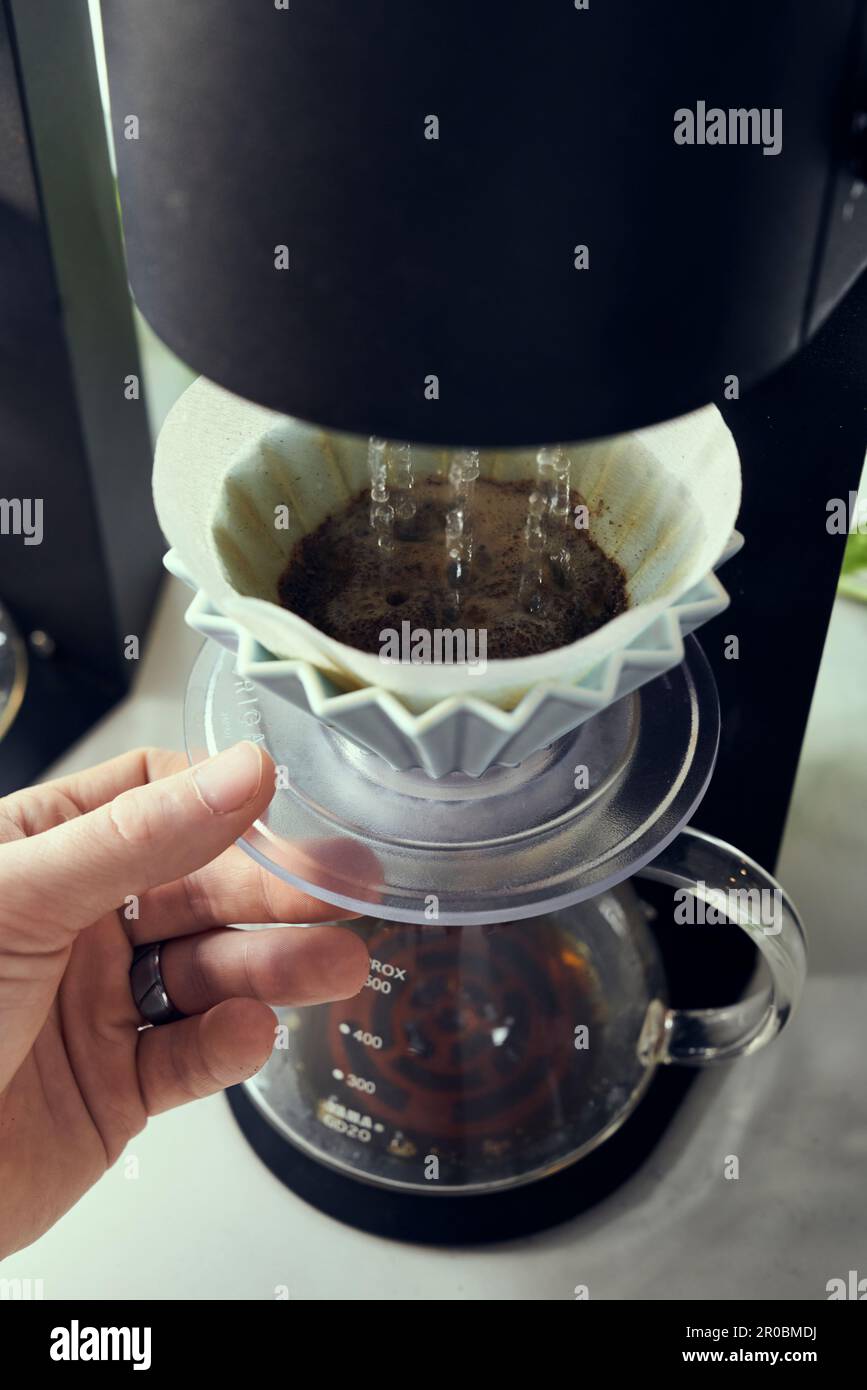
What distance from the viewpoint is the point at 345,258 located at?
316 millimetres

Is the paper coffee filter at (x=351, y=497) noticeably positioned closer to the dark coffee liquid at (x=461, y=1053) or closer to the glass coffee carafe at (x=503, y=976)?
the glass coffee carafe at (x=503, y=976)

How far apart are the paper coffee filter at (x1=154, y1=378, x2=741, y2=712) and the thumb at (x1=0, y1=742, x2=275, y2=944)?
71mm

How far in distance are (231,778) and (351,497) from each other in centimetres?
13

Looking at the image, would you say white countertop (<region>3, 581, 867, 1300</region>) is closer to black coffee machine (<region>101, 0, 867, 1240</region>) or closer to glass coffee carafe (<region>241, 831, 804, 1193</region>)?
glass coffee carafe (<region>241, 831, 804, 1193</region>)

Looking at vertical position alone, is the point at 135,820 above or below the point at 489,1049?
above

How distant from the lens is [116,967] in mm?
708

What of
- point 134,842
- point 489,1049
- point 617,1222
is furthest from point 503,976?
point 134,842

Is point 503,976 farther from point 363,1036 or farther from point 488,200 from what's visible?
point 488,200

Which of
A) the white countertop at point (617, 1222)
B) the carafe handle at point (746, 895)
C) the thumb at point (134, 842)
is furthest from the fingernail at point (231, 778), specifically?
the white countertop at point (617, 1222)

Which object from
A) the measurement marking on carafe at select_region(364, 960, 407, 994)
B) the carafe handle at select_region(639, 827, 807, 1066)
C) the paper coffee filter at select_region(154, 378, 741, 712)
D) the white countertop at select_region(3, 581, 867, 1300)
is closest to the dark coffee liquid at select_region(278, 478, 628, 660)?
the paper coffee filter at select_region(154, 378, 741, 712)

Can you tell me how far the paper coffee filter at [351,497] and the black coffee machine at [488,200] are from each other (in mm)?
88
